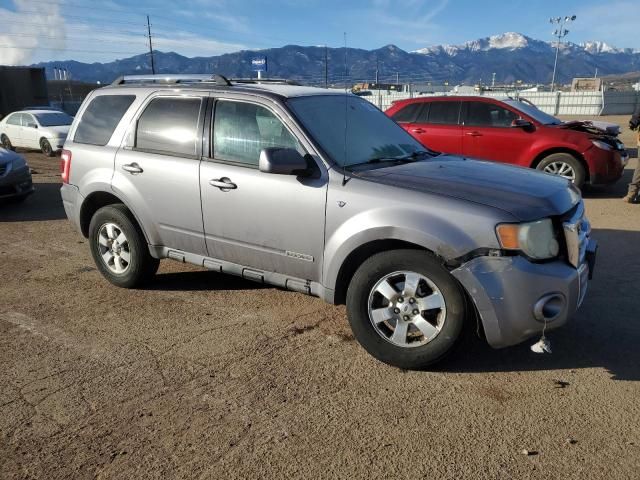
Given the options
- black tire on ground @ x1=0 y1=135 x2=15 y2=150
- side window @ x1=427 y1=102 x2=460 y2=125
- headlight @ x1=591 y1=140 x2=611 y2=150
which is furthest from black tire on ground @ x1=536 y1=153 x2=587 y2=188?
black tire on ground @ x1=0 y1=135 x2=15 y2=150

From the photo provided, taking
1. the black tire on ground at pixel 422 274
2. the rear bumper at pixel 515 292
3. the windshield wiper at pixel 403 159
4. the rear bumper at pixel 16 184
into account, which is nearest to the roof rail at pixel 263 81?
the windshield wiper at pixel 403 159

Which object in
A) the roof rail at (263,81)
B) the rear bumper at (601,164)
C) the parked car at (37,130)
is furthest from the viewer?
the parked car at (37,130)

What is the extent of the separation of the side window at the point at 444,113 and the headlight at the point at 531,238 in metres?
7.05

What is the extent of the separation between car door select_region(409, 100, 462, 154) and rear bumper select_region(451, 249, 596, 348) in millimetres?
6889

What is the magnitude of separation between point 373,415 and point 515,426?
2.56 ft

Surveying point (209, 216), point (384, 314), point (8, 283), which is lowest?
point (8, 283)

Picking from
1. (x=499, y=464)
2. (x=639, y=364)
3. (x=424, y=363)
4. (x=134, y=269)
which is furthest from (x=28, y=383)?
(x=639, y=364)

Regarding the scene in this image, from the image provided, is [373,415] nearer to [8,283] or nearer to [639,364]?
[639,364]

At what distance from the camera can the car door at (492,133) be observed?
9.12 m

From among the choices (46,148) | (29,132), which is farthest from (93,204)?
(29,132)

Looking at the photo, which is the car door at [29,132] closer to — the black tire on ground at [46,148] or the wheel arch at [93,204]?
the black tire on ground at [46,148]

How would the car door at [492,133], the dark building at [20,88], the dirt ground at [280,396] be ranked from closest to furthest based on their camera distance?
the dirt ground at [280,396] → the car door at [492,133] → the dark building at [20,88]

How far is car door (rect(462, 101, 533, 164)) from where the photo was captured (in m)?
9.12

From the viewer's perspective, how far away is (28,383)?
10.7 feet
